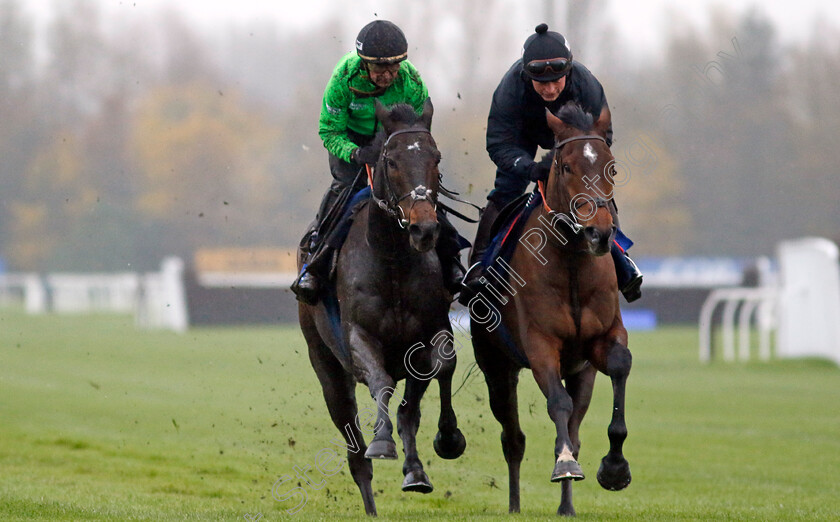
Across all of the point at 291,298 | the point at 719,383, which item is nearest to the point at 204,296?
the point at 291,298

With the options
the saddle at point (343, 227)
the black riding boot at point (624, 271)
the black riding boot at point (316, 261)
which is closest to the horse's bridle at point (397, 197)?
the saddle at point (343, 227)

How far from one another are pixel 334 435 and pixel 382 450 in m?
4.78

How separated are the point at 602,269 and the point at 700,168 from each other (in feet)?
84.2

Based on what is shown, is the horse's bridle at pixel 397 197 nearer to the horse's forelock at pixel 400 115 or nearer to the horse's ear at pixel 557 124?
the horse's forelock at pixel 400 115

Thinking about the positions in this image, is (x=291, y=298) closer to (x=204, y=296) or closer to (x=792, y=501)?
(x=204, y=296)

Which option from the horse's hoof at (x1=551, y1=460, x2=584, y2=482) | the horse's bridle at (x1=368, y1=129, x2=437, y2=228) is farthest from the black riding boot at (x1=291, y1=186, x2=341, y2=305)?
the horse's hoof at (x1=551, y1=460, x2=584, y2=482)

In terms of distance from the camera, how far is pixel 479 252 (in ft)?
23.0

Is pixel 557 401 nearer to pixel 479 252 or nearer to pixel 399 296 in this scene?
pixel 399 296

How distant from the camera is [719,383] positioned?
50.4 ft

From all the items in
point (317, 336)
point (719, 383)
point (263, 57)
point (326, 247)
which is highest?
point (263, 57)

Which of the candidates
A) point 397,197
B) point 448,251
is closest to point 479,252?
point 448,251

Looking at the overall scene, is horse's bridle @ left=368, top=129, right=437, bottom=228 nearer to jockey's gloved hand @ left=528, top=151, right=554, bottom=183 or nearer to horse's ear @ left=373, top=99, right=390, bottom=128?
horse's ear @ left=373, top=99, right=390, bottom=128

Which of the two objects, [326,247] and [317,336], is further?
[317,336]

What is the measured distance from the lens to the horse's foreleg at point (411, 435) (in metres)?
5.94
